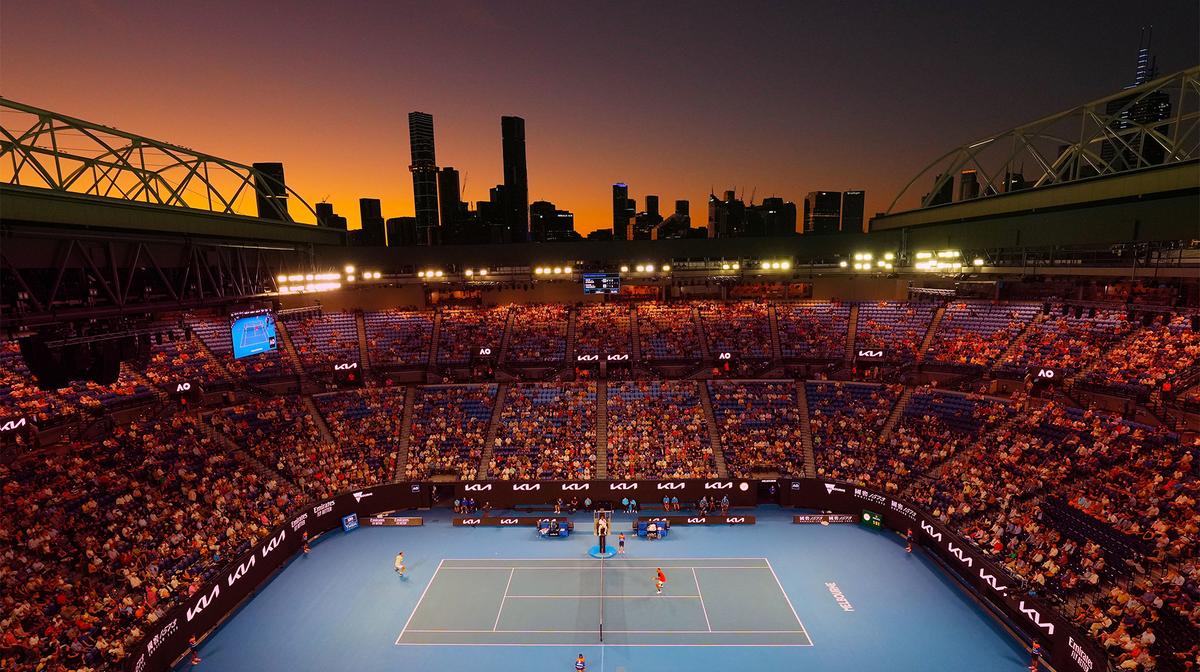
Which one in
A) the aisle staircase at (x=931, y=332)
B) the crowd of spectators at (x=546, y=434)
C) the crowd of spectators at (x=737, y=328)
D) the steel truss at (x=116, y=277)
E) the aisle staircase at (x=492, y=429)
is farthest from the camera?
the crowd of spectators at (x=737, y=328)

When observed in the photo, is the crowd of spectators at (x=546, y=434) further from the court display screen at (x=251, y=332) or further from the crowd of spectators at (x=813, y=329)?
the crowd of spectators at (x=813, y=329)

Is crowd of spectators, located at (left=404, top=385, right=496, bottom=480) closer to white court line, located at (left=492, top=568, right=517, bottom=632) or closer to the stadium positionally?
the stadium

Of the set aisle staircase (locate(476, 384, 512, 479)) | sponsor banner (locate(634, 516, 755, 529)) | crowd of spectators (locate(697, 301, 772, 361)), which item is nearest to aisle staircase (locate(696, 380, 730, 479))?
sponsor banner (locate(634, 516, 755, 529))

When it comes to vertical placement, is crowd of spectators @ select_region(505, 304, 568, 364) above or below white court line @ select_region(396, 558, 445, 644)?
above

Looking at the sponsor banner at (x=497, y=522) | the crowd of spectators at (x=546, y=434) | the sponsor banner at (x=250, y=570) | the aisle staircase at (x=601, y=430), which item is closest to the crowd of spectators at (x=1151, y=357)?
the aisle staircase at (x=601, y=430)

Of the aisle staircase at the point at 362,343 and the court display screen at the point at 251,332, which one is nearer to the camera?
the court display screen at the point at 251,332

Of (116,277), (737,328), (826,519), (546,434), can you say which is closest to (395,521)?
(546,434)
